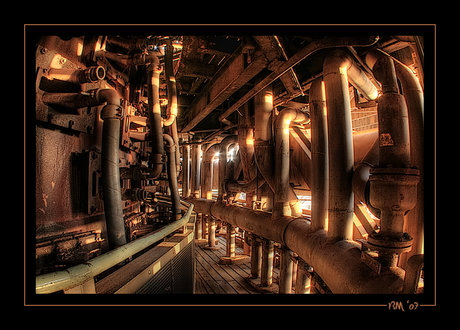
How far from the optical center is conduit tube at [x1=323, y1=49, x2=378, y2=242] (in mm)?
2293

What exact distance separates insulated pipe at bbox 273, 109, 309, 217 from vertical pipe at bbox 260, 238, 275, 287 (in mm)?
875

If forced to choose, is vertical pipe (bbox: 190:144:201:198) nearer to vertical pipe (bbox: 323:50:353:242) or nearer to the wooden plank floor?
the wooden plank floor

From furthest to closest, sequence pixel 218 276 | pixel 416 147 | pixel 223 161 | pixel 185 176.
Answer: pixel 185 176 → pixel 223 161 → pixel 218 276 → pixel 416 147

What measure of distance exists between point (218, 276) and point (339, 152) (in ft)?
16.1

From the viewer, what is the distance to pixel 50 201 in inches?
71.6

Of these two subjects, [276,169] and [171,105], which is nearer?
[276,169]

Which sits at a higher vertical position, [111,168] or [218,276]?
[111,168]

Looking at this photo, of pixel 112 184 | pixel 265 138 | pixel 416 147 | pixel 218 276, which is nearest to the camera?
pixel 416 147

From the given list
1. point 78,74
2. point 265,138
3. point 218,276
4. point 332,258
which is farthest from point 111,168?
point 218,276

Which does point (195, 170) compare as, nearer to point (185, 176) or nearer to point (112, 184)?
point (185, 176)

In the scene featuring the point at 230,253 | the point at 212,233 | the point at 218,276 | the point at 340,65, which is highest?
the point at 340,65

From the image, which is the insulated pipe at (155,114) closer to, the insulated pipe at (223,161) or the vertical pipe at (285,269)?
the vertical pipe at (285,269)

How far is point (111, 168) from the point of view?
2.05 metres
